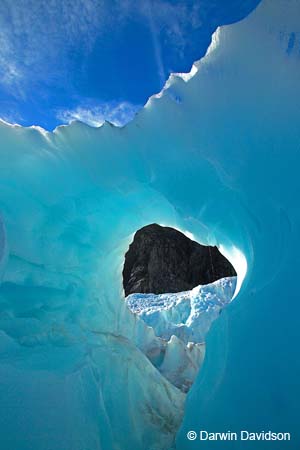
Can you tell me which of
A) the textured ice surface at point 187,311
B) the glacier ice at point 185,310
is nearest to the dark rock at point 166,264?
the glacier ice at point 185,310

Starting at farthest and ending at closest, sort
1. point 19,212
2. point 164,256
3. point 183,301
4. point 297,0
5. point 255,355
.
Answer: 1. point 164,256
2. point 183,301
3. point 19,212
4. point 255,355
5. point 297,0

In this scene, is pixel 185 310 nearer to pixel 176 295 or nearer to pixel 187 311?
pixel 187 311

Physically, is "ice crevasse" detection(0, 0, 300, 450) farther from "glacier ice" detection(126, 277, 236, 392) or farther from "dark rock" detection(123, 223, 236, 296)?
"dark rock" detection(123, 223, 236, 296)

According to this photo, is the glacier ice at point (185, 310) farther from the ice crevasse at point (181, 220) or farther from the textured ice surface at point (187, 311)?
the ice crevasse at point (181, 220)

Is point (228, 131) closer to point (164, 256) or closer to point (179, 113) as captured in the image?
point (179, 113)

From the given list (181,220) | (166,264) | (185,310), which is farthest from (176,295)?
(166,264)

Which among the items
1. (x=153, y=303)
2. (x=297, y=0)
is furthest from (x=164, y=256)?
(x=297, y=0)

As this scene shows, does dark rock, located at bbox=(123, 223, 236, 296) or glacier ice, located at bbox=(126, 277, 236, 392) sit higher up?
dark rock, located at bbox=(123, 223, 236, 296)

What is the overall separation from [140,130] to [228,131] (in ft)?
2.90

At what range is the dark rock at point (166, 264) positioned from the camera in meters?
16.9

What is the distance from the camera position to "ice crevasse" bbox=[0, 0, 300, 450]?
8.51ft

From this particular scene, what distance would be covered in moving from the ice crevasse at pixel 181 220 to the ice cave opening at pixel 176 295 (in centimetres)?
150

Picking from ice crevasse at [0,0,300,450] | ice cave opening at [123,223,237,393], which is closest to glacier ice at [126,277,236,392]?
ice cave opening at [123,223,237,393]

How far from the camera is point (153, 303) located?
8.25 metres
